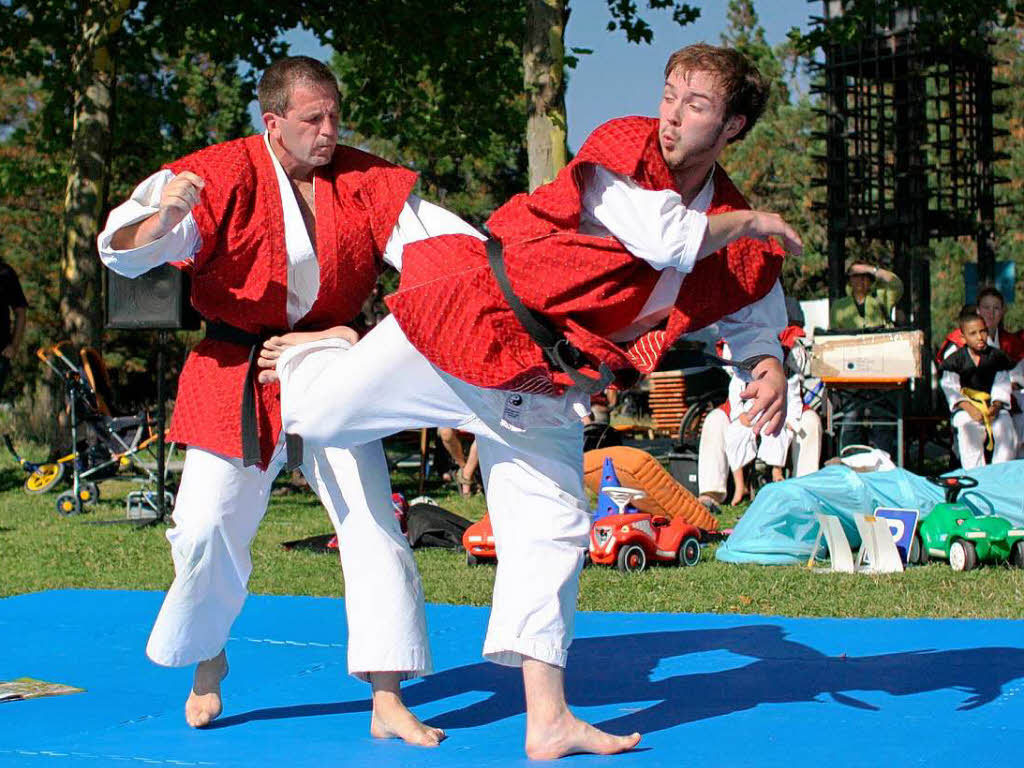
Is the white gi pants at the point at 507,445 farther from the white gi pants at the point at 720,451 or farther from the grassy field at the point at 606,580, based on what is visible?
the white gi pants at the point at 720,451

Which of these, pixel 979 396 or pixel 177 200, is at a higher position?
pixel 177 200

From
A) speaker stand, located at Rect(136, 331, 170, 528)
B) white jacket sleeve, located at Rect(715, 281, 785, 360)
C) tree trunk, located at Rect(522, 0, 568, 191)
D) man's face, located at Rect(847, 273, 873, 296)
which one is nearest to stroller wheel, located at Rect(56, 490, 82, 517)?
speaker stand, located at Rect(136, 331, 170, 528)

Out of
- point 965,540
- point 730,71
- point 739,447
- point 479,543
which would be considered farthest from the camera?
point 739,447

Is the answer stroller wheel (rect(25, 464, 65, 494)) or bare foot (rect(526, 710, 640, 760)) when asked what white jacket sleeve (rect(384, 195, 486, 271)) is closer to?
bare foot (rect(526, 710, 640, 760))

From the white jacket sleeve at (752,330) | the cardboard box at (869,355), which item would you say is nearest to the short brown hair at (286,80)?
the white jacket sleeve at (752,330)

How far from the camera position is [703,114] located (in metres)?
2.72

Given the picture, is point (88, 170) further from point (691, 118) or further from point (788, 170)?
point (788, 170)

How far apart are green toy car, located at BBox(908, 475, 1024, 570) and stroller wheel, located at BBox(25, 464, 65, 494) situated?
7144mm

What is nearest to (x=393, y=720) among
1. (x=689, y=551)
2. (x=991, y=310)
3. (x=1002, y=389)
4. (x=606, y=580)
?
(x=606, y=580)

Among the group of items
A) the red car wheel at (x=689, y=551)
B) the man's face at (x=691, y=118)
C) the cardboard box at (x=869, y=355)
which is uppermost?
the man's face at (x=691, y=118)

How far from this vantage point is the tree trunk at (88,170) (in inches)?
485

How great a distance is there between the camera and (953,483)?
6445 mm

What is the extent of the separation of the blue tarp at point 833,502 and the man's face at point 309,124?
374cm

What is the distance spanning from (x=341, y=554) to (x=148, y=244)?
2.72 feet
